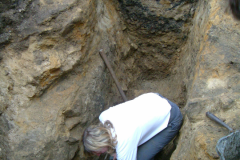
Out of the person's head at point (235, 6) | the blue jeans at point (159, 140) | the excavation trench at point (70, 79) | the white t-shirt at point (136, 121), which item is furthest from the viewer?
the blue jeans at point (159, 140)

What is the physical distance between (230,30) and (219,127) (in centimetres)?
93

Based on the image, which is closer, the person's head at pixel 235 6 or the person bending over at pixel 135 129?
the person's head at pixel 235 6

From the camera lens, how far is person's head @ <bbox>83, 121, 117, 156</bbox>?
1504 mm

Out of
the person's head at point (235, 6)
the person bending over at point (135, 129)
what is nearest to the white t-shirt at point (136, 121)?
the person bending over at point (135, 129)

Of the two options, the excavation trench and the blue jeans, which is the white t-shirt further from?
the excavation trench

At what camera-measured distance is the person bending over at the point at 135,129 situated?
4.91 feet

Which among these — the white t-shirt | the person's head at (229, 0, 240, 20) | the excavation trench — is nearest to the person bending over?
the white t-shirt

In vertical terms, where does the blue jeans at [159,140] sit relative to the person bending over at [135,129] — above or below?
below

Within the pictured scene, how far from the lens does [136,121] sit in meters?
1.54

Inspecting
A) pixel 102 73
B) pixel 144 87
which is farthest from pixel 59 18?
pixel 144 87

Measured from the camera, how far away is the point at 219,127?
4.76ft

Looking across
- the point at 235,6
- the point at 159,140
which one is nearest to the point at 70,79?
the point at 159,140

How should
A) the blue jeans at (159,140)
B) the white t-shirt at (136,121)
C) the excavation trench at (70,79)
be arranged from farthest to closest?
the blue jeans at (159,140) → the excavation trench at (70,79) → the white t-shirt at (136,121)

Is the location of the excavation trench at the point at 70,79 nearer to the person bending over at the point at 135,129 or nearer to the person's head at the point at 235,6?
the person bending over at the point at 135,129
